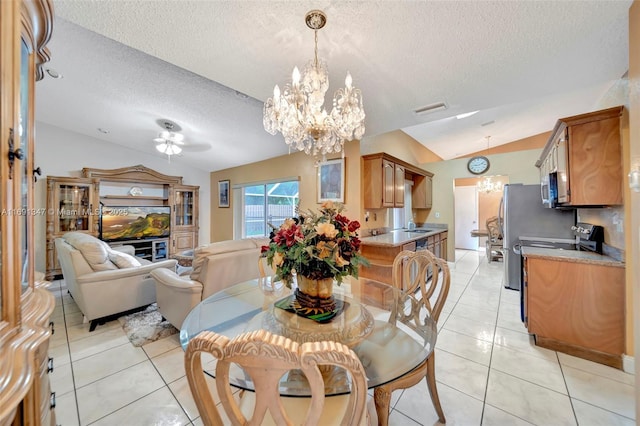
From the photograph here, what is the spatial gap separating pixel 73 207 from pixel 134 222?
1003 millimetres

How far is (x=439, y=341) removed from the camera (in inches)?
91.9

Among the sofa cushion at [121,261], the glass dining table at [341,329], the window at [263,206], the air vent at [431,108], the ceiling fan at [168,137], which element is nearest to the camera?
the glass dining table at [341,329]

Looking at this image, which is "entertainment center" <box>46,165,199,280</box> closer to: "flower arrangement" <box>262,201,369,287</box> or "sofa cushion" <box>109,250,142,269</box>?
"sofa cushion" <box>109,250,142,269</box>

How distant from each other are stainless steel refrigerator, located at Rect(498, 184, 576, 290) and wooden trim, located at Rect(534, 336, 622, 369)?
1.39 metres

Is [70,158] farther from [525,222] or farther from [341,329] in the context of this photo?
[525,222]

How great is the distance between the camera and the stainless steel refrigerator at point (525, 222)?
3403 millimetres

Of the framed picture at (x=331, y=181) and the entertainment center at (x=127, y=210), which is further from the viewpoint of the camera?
the entertainment center at (x=127, y=210)

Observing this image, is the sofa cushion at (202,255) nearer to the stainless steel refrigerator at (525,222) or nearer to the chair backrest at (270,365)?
the chair backrest at (270,365)

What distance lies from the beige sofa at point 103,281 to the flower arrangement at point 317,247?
6.31 ft

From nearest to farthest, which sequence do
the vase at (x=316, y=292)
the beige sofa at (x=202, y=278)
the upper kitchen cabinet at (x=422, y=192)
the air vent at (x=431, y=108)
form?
1. the vase at (x=316, y=292)
2. the beige sofa at (x=202, y=278)
3. the air vent at (x=431, y=108)
4. the upper kitchen cabinet at (x=422, y=192)

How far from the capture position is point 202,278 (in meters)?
2.25

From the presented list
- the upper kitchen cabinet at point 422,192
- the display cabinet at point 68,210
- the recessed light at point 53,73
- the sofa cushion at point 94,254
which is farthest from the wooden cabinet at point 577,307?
the display cabinet at point 68,210

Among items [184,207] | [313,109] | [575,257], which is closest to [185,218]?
[184,207]

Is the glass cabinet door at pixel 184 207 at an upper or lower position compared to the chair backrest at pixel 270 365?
upper
